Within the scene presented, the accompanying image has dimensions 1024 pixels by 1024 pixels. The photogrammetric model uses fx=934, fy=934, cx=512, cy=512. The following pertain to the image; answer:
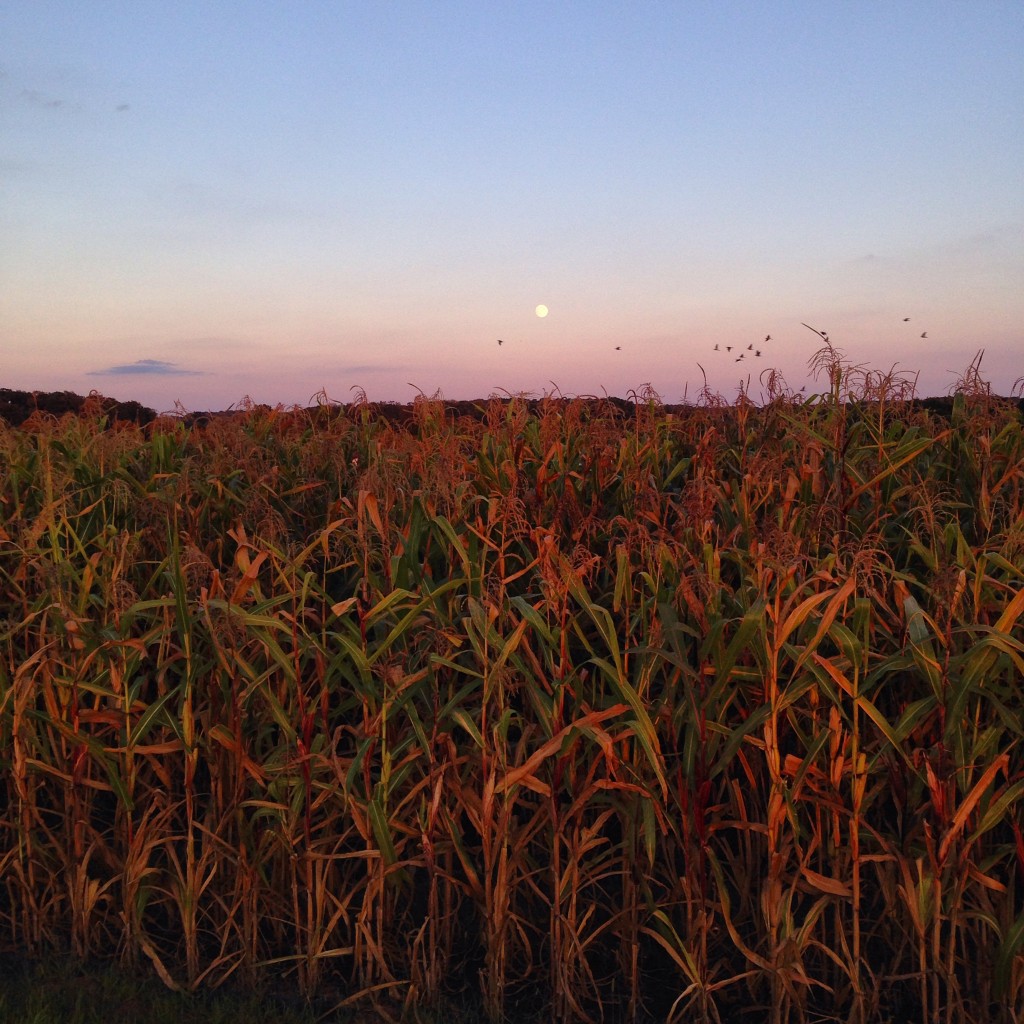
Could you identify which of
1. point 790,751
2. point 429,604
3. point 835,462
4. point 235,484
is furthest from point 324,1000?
point 835,462

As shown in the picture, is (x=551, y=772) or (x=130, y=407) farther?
(x=130, y=407)

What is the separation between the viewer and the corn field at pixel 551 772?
2.62 m

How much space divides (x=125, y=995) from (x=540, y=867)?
4.46 feet

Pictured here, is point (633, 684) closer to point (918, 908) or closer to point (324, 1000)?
point (918, 908)

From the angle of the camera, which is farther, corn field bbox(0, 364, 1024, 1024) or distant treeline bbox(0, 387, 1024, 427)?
distant treeline bbox(0, 387, 1024, 427)

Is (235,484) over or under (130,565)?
over

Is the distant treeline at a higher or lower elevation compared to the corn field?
higher

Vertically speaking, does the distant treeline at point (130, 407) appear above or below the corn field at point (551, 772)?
above

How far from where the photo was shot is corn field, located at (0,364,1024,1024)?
8.59 feet

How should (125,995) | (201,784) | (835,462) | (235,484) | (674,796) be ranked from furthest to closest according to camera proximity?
(235,484), (835,462), (201,784), (125,995), (674,796)

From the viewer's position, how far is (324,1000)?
9.41 ft

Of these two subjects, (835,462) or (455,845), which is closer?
(455,845)

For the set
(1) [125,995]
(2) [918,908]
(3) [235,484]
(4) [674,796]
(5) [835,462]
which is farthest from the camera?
(3) [235,484]

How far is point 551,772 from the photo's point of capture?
9.24 ft
